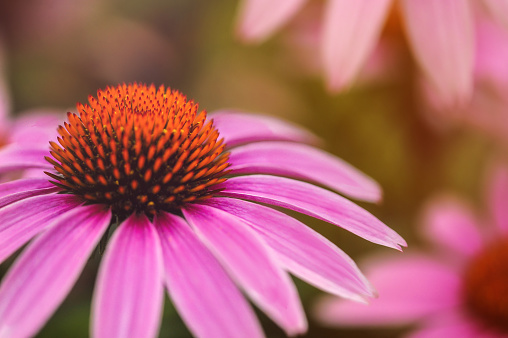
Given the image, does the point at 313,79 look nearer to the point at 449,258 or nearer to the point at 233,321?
the point at 449,258

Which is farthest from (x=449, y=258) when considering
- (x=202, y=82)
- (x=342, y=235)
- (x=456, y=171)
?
(x=202, y=82)

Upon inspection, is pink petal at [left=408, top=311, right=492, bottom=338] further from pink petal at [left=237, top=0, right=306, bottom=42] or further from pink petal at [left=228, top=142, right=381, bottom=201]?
pink petal at [left=237, top=0, right=306, bottom=42]

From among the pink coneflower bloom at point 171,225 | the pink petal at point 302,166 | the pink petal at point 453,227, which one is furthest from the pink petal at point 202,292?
the pink petal at point 453,227

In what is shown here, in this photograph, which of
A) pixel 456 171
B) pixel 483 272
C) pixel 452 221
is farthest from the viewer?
pixel 456 171

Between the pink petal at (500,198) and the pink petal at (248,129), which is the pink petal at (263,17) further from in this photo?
the pink petal at (500,198)

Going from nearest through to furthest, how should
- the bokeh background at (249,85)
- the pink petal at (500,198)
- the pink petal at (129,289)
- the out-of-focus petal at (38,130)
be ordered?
the pink petal at (129,289), the out-of-focus petal at (38,130), the pink petal at (500,198), the bokeh background at (249,85)

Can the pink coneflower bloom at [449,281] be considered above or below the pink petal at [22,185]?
below

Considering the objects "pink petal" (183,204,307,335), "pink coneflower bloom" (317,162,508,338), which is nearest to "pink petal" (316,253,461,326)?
"pink coneflower bloom" (317,162,508,338)
